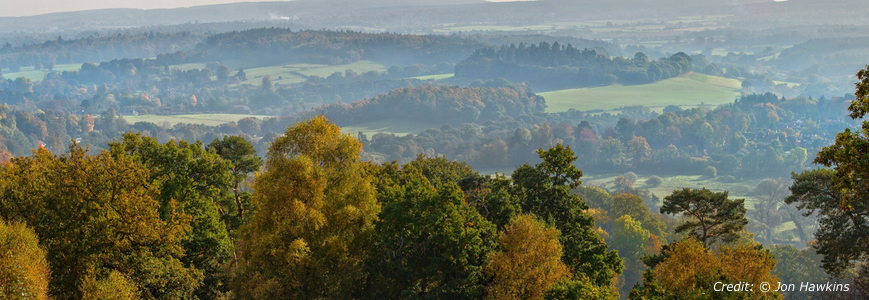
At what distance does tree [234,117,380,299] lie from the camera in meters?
24.5

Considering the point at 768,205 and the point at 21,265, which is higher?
the point at 21,265

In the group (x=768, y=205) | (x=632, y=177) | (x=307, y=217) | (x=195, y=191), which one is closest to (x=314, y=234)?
(x=307, y=217)

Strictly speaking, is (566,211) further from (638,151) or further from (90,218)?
(638,151)

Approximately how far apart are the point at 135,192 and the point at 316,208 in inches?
246

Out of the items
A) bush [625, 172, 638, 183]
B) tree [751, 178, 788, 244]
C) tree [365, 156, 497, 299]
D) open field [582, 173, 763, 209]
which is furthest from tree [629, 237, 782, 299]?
bush [625, 172, 638, 183]

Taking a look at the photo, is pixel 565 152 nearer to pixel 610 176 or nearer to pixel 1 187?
pixel 1 187

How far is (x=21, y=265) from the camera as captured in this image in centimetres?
1958

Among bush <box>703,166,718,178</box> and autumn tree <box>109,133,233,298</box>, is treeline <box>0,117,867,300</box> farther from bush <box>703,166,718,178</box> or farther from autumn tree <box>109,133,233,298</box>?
bush <box>703,166,718,178</box>

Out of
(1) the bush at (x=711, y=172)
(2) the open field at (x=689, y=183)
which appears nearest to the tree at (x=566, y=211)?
(2) the open field at (x=689, y=183)

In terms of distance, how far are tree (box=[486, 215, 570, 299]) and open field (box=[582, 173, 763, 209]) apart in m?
133

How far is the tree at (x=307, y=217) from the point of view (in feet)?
80.4

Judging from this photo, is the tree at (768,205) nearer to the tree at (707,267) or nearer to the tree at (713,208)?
the tree at (713,208)

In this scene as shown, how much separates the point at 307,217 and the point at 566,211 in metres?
10.8

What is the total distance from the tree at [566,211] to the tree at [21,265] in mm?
17389
